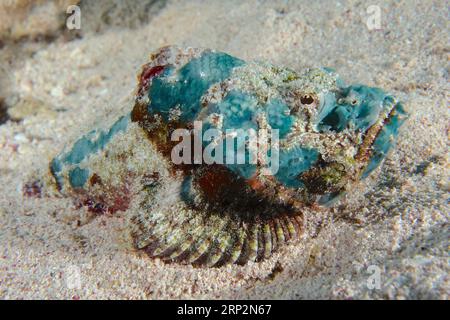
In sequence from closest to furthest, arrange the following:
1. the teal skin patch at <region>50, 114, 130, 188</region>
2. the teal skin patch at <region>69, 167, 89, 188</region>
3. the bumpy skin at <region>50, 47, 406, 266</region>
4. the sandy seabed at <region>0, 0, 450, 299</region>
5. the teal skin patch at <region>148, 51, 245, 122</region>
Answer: the sandy seabed at <region>0, 0, 450, 299</region> → the bumpy skin at <region>50, 47, 406, 266</region> → the teal skin patch at <region>148, 51, 245, 122</region> → the teal skin patch at <region>50, 114, 130, 188</region> → the teal skin patch at <region>69, 167, 89, 188</region>

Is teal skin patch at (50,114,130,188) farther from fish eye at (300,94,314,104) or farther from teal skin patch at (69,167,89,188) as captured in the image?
fish eye at (300,94,314,104)

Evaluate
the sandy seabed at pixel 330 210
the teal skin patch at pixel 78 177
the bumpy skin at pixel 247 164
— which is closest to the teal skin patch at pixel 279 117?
the bumpy skin at pixel 247 164

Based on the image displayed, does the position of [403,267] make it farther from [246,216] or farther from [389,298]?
[246,216]

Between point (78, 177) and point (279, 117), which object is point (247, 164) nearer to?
point (279, 117)

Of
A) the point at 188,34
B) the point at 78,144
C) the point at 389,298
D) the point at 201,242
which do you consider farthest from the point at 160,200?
the point at 188,34

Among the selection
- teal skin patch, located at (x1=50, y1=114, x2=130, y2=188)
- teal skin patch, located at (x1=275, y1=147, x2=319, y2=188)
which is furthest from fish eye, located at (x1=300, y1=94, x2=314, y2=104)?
teal skin patch, located at (x1=50, y1=114, x2=130, y2=188)

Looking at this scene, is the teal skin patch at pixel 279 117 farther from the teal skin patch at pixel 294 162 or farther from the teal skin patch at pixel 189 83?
the teal skin patch at pixel 189 83

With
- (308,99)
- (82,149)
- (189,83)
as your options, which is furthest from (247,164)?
(82,149)
